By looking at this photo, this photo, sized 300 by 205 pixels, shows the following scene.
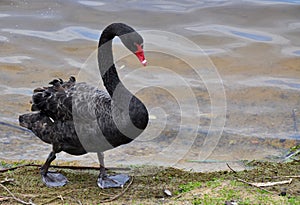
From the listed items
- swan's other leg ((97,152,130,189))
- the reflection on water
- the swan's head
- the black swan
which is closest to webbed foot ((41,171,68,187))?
the black swan

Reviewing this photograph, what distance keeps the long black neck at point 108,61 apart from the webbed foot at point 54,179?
76cm

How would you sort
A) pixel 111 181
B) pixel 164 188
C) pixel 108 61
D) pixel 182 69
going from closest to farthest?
pixel 164 188 → pixel 111 181 → pixel 108 61 → pixel 182 69

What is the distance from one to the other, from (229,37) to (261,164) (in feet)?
14.2

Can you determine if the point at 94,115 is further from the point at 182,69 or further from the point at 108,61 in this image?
the point at 182,69

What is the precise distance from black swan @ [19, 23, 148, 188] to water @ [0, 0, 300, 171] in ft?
4.15

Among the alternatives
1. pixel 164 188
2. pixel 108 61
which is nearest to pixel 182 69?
pixel 108 61

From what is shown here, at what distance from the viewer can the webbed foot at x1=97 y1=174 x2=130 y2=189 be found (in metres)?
4.39

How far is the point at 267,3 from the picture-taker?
1031 centimetres

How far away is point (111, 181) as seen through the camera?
4.45 meters

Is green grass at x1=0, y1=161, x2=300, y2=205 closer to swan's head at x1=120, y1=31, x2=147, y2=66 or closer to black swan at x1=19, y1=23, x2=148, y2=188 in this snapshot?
black swan at x1=19, y1=23, x2=148, y2=188

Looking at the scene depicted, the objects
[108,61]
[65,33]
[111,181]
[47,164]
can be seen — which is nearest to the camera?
[111,181]

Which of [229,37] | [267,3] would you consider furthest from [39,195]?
[267,3]

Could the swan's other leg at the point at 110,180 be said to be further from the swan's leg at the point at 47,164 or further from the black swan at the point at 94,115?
the swan's leg at the point at 47,164

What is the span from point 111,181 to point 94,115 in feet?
1.78
